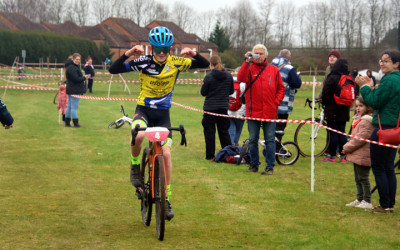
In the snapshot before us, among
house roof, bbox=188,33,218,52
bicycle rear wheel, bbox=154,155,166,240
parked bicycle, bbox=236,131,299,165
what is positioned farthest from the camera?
house roof, bbox=188,33,218,52

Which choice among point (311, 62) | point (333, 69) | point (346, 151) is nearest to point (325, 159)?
point (333, 69)

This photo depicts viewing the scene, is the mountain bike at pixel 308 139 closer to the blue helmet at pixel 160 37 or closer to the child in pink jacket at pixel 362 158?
the child in pink jacket at pixel 362 158

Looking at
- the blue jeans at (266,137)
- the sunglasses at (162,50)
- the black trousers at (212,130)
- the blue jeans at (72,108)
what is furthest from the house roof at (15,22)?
the sunglasses at (162,50)

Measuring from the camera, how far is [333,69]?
37.2ft

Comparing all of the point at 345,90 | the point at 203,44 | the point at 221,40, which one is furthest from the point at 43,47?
the point at 345,90

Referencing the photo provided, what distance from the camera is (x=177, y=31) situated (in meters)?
108

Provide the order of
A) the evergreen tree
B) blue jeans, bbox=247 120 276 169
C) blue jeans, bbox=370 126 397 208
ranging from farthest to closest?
the evergreen tree, blue jeans, bbox=247 120 276 169, blue jeans, bbox=370 126 397 208

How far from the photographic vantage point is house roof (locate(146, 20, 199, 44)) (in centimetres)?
10588

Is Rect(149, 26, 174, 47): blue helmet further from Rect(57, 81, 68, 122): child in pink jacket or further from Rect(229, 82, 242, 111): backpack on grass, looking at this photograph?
Rect(57, 81, 68, 122): child in pink jacket

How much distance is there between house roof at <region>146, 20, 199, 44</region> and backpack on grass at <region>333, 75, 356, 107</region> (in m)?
95.5

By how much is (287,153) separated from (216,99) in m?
1.82

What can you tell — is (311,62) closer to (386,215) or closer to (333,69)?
(333,69)

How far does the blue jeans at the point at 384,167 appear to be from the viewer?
7012 mm

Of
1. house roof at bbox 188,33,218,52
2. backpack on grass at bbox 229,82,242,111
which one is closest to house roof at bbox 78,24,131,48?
house roof at bbox 188,33,218,52
